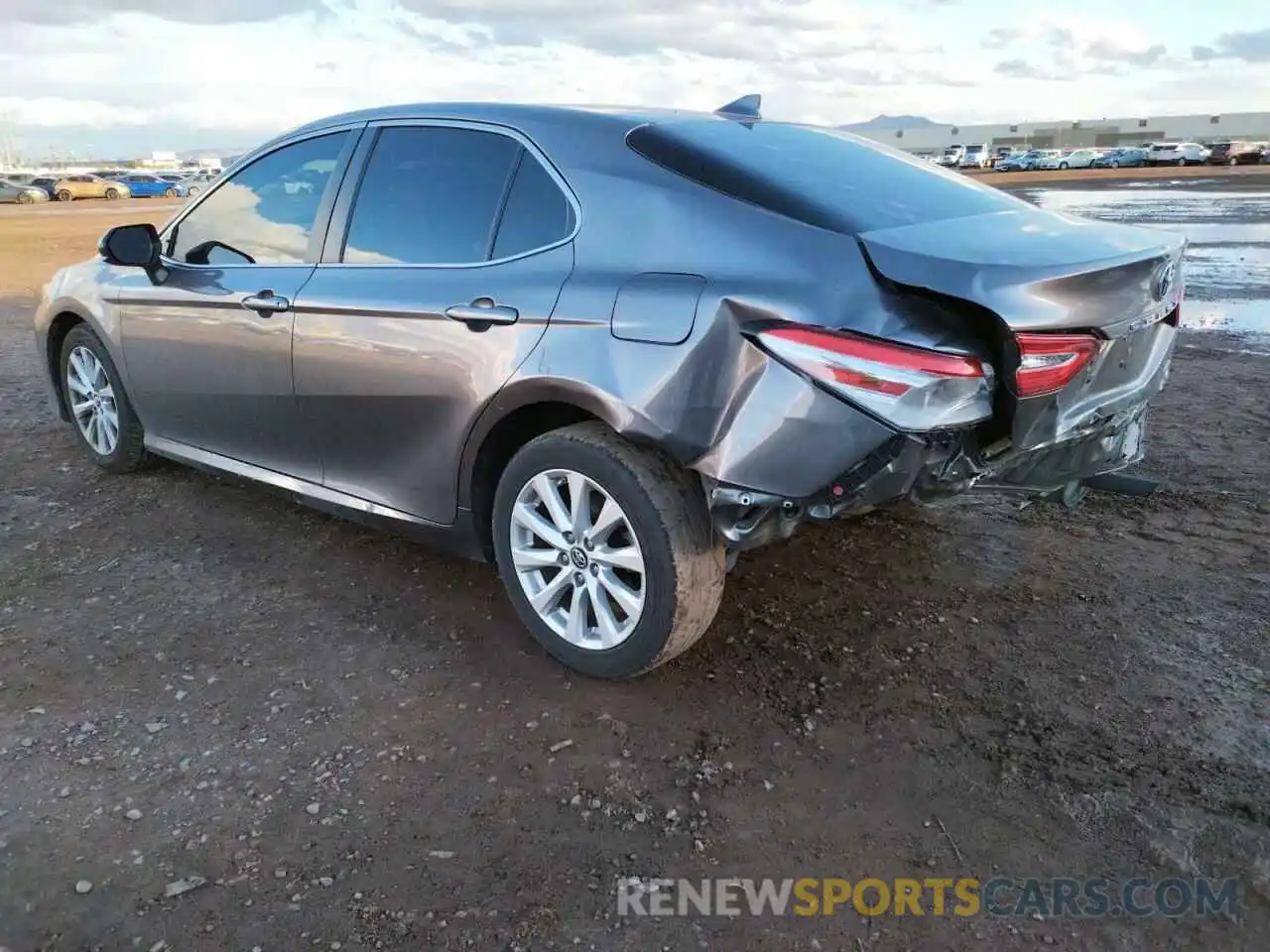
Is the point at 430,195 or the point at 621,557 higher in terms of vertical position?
the point at 430,195

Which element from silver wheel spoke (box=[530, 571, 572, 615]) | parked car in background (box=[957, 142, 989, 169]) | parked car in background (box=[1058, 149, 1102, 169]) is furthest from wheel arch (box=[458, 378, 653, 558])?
parked car in background (box=[957, 142, 989, 169])

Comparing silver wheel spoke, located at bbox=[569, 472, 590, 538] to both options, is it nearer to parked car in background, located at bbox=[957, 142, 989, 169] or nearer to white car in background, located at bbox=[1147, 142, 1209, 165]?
white car in background, located at bbox=[1147, 142, 1209, 165]

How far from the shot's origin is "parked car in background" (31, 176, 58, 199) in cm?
4664

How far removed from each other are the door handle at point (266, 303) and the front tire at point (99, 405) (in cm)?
135

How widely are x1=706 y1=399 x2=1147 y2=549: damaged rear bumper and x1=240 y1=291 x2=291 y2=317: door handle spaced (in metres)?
1.94

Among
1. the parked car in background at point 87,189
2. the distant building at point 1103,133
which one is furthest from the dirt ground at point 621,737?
the distant building at point 1103,133

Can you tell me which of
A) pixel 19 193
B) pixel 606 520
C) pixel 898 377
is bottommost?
pixel 606 520

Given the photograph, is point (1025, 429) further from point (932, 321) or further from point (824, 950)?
point (824, 950)

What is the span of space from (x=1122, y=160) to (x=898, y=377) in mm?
62042

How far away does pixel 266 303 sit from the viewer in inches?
149

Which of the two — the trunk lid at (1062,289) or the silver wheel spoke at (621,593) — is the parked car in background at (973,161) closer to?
the trunk lid at (1062,289)

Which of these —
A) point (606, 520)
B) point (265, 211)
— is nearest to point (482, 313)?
point (606, 520)

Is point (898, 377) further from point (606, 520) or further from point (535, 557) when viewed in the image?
point (535, 557)

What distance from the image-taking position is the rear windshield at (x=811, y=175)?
279 cm
